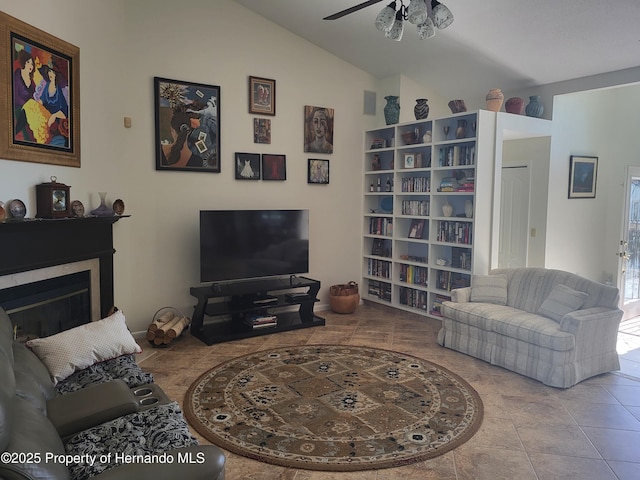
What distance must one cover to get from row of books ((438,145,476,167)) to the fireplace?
363 cm

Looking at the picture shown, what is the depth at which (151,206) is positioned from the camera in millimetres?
5109

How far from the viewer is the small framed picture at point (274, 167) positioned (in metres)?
5.78

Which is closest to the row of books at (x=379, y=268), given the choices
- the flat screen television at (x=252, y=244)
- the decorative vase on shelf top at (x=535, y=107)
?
the flat screen television at (x=252, y=244)

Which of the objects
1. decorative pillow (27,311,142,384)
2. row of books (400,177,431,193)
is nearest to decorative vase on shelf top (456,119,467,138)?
row of books (400,177,431,193)

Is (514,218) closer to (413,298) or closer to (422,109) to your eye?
(413,298)

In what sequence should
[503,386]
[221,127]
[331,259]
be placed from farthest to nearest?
[331,259] → [221,127] → [503,386]

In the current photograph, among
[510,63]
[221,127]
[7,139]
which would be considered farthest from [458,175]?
[7,139]

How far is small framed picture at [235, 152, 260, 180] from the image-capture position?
559 centimetres

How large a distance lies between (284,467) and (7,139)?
285 cm

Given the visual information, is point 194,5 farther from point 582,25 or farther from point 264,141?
point 582,25

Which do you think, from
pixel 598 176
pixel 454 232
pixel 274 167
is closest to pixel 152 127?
pixel 274 167

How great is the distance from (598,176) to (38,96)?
6.19 meters

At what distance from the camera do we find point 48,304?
12.7 ft

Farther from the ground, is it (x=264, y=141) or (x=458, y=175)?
(x=264, y=141)
